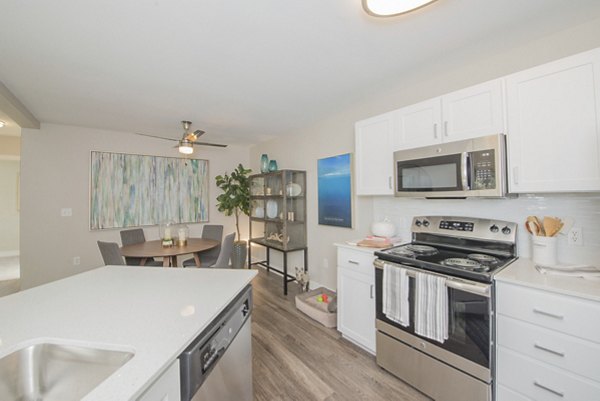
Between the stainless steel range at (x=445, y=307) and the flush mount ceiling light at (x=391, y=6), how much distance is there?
1447 mm

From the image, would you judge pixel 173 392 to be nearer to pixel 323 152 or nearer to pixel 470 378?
pixel 470 378

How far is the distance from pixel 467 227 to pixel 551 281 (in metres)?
0.69

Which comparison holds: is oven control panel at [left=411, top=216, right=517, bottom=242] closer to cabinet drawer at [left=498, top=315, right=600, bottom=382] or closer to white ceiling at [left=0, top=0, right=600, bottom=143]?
cabinet drawer at [left=498, top=315, right=600, bottom=382]

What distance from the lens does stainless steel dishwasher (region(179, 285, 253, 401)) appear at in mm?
815

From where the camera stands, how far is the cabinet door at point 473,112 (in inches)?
65.3

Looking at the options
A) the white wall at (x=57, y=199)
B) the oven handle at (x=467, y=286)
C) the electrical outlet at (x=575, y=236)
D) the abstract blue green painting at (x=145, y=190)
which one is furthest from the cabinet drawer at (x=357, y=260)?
the white wall at (x=57, y=199)

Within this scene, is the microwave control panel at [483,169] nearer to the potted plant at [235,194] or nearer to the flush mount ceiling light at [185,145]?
the flush mount ceiling light at [185,145]

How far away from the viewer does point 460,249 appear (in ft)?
6.54

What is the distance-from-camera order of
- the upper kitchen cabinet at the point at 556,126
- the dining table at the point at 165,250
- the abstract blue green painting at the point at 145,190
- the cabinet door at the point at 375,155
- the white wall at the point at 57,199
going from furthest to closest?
1. the abstract blue green painting at the point at 145,190
2. the white wall at the point at 57,199
3. the dining table at the point at 165,250
4. the cabinet door at the point at 375,155
5. the upper kitchen cabinet at the point at 556,126

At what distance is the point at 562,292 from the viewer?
1.22 meters

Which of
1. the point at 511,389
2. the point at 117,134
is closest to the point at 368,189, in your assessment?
the point at 511,389

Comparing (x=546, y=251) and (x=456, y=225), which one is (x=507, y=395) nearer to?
(x=546, y=251)

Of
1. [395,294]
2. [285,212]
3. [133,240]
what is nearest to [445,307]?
[395,294]

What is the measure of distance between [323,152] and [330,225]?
1.04m
